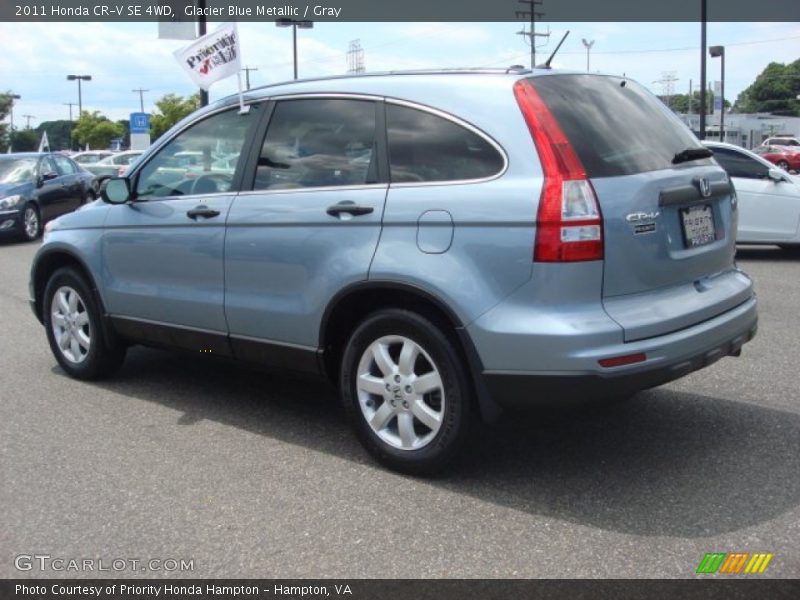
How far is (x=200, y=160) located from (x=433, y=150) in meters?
1.75

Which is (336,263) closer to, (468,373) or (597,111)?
(468,373)

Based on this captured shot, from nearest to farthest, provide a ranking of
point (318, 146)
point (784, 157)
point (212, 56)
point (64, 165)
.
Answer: point (318, 146)
point (212, 56)
point (64, 165)
point (784, 157)

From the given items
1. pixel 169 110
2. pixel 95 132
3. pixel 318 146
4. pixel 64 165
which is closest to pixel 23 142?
pixel 95 132

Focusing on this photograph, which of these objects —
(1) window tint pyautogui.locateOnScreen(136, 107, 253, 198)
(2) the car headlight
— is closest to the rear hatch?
(1) window tint pyautogui.locateOnScreen(136, 107, 253, 198)

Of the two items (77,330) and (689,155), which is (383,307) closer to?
(689,155)

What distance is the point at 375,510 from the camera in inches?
150

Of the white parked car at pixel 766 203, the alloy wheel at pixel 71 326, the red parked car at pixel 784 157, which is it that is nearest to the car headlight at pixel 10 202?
the alloy wheel at pixel 71 326

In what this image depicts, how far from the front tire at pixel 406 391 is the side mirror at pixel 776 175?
8.34m

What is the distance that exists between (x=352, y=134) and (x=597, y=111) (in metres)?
1.21

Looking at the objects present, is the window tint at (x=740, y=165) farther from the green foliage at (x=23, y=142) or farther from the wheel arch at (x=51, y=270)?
the green foliage at (x=23, y=142)

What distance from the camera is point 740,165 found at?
36.5 ft

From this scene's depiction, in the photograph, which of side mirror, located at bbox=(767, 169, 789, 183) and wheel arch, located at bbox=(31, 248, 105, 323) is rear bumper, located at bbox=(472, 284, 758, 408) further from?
side mirror, located at bbox=(767, 169, 789, 183)

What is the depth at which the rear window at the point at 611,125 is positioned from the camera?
3.80 meters
